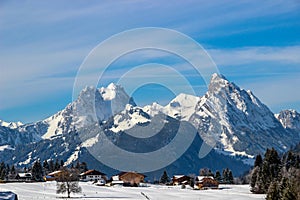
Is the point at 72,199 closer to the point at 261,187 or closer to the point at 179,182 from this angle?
the point at 261,187

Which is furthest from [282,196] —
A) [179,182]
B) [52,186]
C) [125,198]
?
[179,182]

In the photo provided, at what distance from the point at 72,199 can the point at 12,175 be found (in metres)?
82.9

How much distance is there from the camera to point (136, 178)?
536ft

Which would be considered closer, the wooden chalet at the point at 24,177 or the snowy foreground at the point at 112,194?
the snowy foreground at the point at 112,194

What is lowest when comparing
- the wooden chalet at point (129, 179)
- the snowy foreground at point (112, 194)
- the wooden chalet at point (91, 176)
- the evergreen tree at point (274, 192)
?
the evergreen tree at point (274, 192)

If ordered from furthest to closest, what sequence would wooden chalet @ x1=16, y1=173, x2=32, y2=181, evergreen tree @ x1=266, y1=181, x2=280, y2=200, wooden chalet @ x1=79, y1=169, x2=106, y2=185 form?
wooden chalet @ x1=79, y1=169, x2=106, y2=185 → wooden chalet @ x1=16, y1=173, x2=32, y2=181 → evergreen tree @ x1=266, y1=181, x2=280, y2=200

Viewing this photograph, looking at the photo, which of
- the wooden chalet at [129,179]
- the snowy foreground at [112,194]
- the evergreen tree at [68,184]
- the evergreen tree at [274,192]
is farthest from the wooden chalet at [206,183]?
the evergreen tree at [274,192]

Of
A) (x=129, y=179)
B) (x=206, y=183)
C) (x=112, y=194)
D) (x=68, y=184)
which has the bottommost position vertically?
(x=112, y=194)

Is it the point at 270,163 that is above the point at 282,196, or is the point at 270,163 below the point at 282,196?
above

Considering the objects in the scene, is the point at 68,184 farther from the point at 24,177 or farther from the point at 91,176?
the point at 91,176

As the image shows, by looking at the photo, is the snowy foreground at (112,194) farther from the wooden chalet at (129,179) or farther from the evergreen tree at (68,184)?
the wooden chalet at (129,179)

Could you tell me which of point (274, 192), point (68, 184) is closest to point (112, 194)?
point (68, 184)

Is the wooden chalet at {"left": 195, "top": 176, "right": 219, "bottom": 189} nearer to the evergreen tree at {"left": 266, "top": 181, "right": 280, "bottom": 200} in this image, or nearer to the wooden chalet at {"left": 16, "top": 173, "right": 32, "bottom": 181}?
the wooden chalet at {"left": 16, "top": 173, "right": 32, "bottom": 181}

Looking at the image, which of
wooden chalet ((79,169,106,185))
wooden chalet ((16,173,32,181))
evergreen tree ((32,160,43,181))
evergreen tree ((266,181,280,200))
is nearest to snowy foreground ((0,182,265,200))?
evergreen tree ((266,181,280,200))
